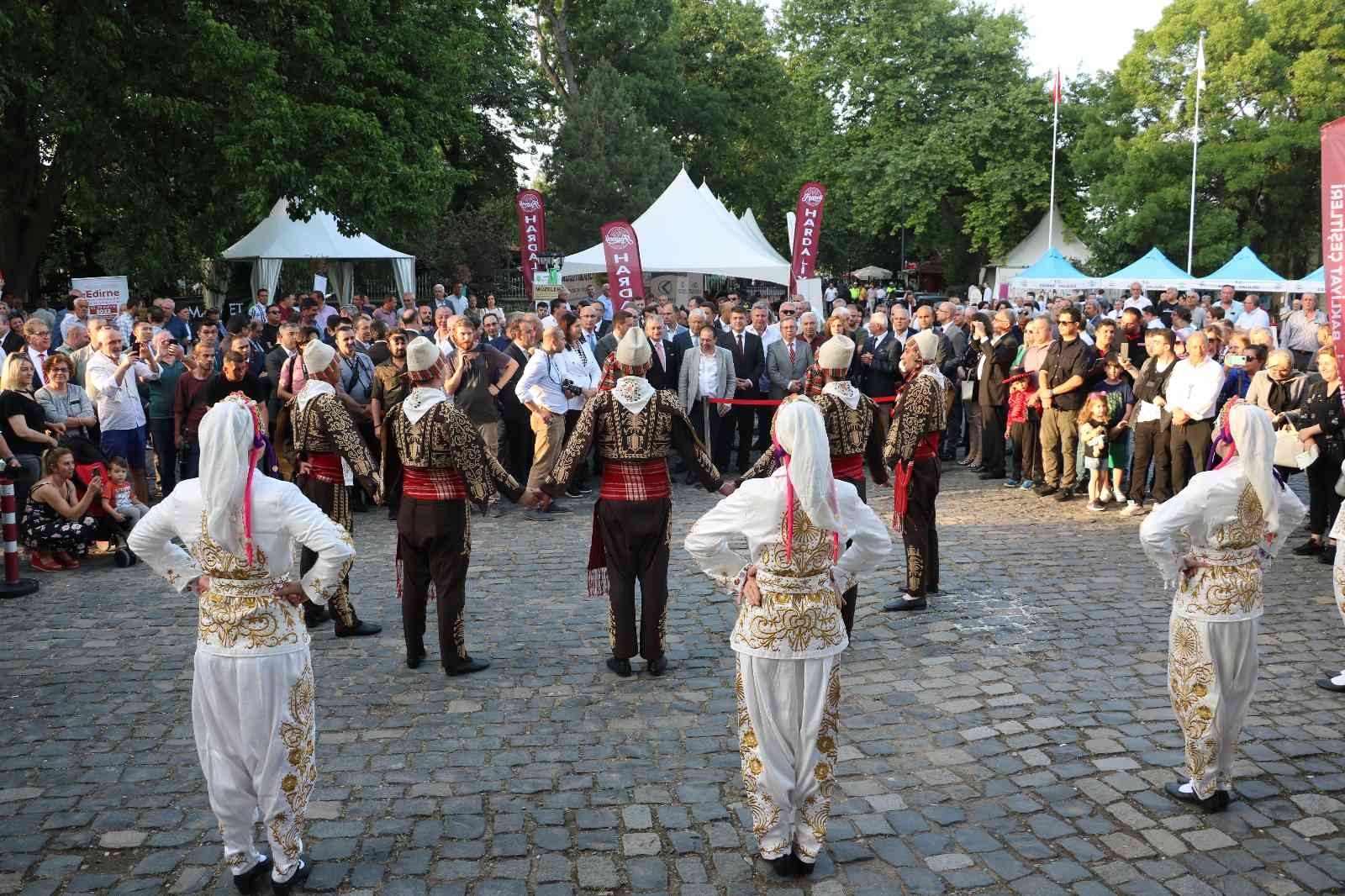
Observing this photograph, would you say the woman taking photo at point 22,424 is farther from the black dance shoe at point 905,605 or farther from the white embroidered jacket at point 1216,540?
the white embroidered jacket at point 1216,540

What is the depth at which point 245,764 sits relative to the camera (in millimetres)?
4488

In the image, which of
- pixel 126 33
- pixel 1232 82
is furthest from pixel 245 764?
pixel 1232 82

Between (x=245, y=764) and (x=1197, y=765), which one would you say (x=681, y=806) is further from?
(x=1197, y=765)

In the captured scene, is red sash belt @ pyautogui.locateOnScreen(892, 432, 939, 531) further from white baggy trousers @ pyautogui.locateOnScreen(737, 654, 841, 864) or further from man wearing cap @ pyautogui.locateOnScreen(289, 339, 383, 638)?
white baggy trousers @ pyautogui.locateOnScreen(737, 654, 841, 864)

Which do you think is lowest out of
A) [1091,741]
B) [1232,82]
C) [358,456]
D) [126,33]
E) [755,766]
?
[1091,741]

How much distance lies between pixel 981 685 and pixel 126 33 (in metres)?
17.3

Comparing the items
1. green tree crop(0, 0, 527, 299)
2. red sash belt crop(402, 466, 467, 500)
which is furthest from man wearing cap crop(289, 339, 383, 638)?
green tree crop(0, 0, 527, 299)

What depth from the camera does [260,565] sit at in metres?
4.56

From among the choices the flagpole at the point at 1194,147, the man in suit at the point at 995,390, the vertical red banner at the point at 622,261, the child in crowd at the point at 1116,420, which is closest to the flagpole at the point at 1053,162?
the flagpole at the point at 1194,147

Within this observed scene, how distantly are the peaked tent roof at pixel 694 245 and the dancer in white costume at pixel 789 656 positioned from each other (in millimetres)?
17893

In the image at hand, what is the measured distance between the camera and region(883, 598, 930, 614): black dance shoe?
27.2ft

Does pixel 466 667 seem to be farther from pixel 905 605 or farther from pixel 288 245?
pixel 288 245

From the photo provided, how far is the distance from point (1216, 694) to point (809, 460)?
7.11ft

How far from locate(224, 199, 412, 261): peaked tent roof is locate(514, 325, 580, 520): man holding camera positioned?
13842mm
